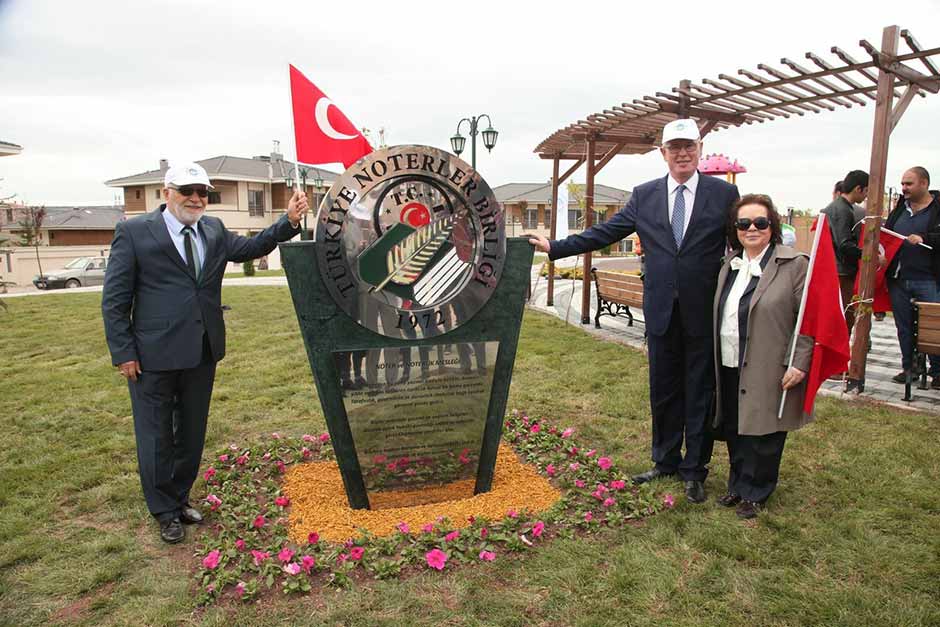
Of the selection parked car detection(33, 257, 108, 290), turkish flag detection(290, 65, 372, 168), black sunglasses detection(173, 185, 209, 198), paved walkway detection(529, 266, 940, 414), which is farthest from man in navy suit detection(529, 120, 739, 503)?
parked car detection(33, 257, 108, 290)

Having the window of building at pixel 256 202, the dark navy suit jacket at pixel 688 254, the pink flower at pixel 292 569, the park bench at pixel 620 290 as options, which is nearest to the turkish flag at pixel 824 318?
the dark navy suit jacket at pixel 688 254

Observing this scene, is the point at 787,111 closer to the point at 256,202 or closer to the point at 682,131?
the point at 682,131

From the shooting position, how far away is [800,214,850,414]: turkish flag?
123 inches

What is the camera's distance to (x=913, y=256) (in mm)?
5777

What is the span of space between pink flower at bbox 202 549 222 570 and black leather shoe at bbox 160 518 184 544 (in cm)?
35

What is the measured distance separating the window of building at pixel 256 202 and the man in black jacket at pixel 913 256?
3533 cm

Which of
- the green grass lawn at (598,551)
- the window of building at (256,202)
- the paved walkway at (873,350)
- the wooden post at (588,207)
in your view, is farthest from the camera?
the window of building at (256,202)

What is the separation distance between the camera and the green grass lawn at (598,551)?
2.69 meters

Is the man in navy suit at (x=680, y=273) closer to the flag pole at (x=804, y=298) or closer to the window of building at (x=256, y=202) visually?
the flag pole at (x=804, y=298)

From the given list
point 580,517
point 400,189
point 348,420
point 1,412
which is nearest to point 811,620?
point 580,517

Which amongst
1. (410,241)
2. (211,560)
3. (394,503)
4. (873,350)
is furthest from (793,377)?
(873,350)

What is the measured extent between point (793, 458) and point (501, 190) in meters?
40.4

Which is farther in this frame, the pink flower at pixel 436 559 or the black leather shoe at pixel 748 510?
the black leather shoe at pixel 748 510

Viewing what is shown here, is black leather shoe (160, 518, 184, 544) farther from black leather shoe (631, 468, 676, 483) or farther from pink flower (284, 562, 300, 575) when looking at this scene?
black leather shoe (631, 468, 676, 483)
